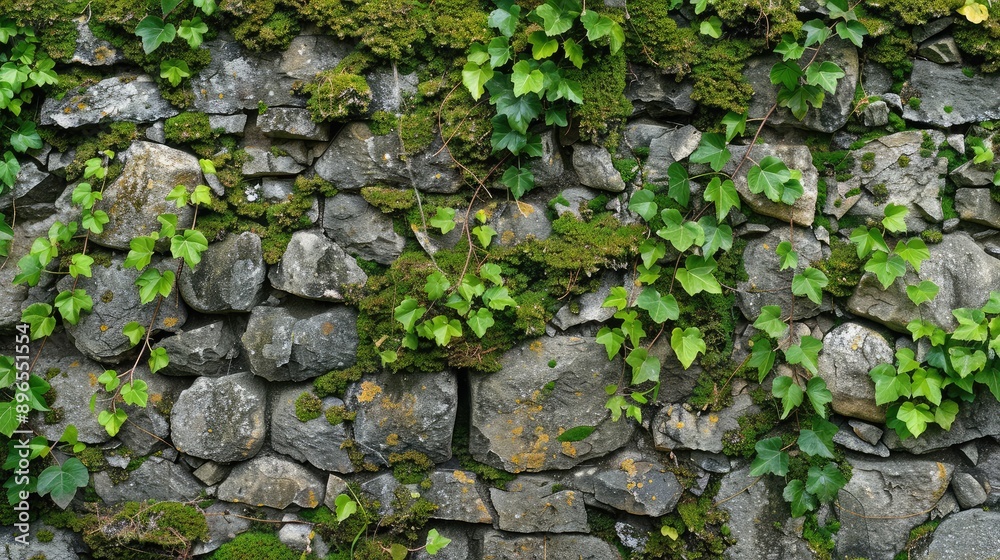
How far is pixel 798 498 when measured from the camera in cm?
268

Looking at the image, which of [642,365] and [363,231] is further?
[363,231]

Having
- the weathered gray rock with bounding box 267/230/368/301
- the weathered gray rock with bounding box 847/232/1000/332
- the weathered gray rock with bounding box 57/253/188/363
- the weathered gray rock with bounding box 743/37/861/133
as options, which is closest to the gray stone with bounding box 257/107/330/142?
the weathered gray rock with bounding box 267/230/368/301

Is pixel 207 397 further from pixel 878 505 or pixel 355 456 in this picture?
pixel 878 505

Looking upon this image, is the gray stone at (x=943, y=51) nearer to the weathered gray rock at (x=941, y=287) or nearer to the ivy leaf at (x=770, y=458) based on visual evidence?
the weathered gray rock at (x=941, y=287)

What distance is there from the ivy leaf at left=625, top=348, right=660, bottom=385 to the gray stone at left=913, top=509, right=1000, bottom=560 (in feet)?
4.32

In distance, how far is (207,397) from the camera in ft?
9.30

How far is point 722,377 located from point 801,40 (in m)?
1.43

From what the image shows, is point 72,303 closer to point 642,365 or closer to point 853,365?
point 642,365

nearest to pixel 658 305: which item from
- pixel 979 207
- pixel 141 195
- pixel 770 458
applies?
pixel 770 458

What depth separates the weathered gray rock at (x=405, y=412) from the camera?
280cm

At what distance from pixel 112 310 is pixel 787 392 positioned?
2826mm

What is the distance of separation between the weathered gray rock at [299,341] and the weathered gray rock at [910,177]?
7.36ft

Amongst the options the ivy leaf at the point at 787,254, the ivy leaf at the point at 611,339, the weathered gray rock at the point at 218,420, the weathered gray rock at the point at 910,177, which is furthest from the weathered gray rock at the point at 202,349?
the weathered gray rock at the point at 910,177

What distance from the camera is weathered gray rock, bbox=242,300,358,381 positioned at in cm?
279
